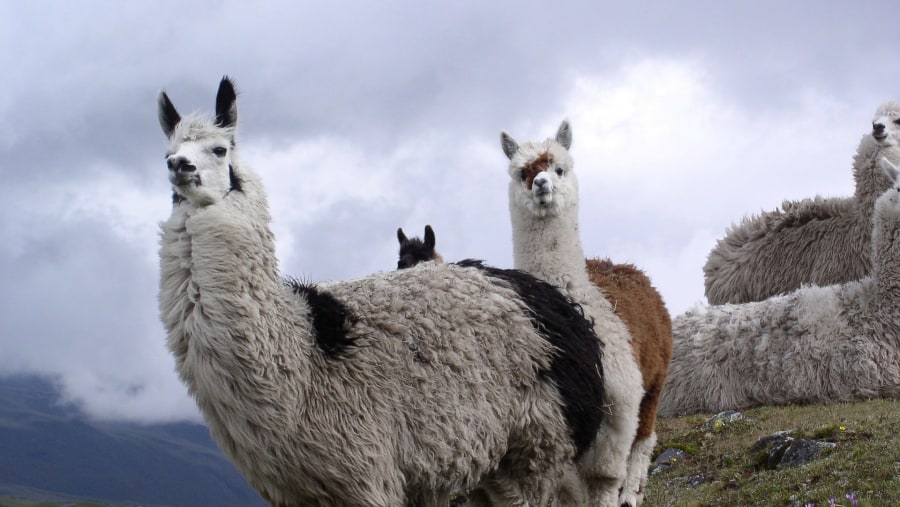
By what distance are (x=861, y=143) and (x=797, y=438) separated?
726cm

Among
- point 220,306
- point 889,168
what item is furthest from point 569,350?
point 889,168

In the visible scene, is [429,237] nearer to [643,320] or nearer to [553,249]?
[553,249]

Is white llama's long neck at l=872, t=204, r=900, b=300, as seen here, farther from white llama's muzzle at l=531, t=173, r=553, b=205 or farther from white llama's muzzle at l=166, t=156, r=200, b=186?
white llama's muzzle at l=166, t=156, r=200, b=186

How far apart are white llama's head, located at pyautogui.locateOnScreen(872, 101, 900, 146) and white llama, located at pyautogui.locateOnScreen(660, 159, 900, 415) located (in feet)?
4.93

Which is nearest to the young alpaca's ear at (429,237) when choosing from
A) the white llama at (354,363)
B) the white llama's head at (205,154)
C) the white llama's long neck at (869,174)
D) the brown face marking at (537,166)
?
the brown face marking at (537,166)

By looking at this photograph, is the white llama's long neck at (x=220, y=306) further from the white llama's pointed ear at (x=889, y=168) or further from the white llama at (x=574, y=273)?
the white llama's pointed ear at (x=889, y=168)

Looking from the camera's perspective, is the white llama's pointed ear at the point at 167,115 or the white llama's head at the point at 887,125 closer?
the white llama's pointed ear at the point at 167,115

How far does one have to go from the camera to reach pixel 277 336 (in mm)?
5219

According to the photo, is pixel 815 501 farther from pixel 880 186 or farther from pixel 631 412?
pixel 880 186

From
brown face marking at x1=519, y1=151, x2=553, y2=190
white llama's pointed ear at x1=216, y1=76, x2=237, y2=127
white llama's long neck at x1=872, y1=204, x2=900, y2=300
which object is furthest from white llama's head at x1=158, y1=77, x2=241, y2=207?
white llama's long neck at x1=872, y1=204, x2=900, y2=300

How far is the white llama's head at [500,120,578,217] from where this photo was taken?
7.95 meters

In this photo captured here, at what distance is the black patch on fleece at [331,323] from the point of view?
5445 millimetres

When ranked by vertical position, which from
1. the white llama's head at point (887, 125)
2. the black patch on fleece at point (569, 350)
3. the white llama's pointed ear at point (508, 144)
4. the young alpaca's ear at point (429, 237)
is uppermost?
the white llama's head at point (887, 125)

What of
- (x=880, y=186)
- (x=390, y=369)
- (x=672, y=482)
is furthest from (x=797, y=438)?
(x=880, y=186)
